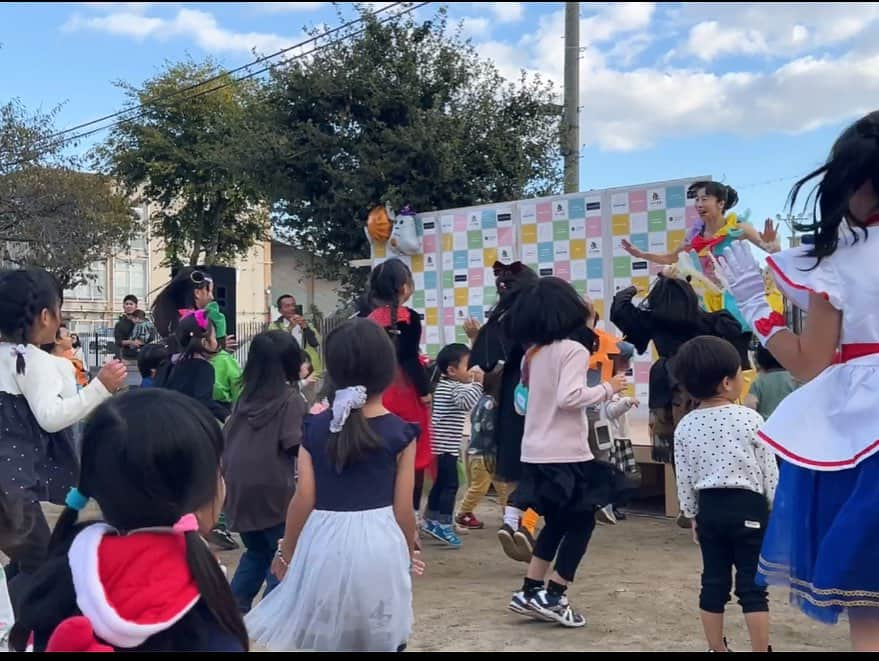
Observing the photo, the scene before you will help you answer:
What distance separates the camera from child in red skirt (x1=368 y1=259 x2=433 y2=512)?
5.56 meters

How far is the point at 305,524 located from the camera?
327cm

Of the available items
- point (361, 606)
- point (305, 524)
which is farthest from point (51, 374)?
point (361, 606)

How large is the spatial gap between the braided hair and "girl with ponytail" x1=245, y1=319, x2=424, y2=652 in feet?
4.11

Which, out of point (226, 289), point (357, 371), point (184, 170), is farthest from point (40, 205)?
point (357, 371)

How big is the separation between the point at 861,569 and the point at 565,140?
1217 centimetres

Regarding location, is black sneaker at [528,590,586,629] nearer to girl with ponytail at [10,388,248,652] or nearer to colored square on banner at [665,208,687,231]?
girl with ponytail at [10,388,248,652]

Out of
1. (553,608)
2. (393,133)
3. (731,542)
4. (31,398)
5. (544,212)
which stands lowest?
(553,608)

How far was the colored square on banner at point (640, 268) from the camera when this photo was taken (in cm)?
895

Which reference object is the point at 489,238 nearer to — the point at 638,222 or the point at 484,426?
the point at 638,222

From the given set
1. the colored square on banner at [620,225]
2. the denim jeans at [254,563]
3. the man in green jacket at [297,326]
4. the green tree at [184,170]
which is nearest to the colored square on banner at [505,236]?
the colored square on banner at [620,225]

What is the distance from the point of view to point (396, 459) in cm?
323

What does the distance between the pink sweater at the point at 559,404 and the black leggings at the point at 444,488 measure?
2.11 metres

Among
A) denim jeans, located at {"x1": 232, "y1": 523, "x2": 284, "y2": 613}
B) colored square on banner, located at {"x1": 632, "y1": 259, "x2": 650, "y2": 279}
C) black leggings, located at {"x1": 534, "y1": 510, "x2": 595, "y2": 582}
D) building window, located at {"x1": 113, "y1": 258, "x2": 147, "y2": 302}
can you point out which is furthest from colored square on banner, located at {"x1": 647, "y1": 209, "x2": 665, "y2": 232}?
building window, located at {"x1": 113, "y1": 258, "x2": 147, "y2": 302}

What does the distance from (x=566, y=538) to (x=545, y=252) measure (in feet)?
17.8
